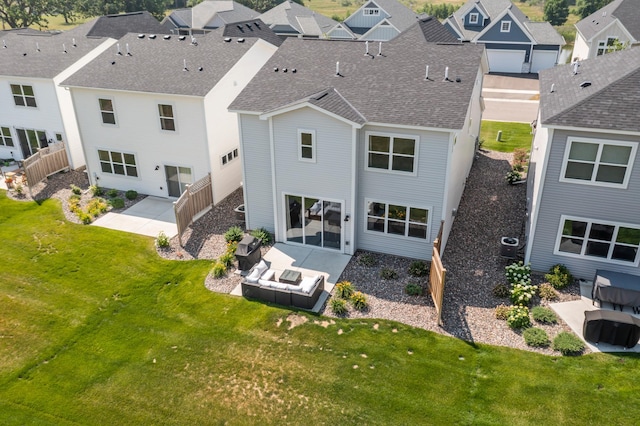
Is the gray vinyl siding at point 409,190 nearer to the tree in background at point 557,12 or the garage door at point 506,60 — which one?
the garage door at point 506,60

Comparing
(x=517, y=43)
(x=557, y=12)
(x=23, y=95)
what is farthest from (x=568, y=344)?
(x=557, y=12)

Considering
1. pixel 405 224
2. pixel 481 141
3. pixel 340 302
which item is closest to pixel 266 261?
pixel 340 302

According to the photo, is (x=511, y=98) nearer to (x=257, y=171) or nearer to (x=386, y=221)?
(x=386, y=221)

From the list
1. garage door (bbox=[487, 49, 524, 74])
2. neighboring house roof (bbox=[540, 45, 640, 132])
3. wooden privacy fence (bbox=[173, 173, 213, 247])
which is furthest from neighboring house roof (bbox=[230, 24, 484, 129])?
garage door (bbox=[487, 49, 524, 74])

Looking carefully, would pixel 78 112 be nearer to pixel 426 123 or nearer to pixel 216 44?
pixel 216 44

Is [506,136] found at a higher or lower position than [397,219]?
lower

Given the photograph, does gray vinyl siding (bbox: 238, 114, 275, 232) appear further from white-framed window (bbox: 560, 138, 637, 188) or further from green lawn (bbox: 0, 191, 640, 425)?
white-framed window (bbox: 560, 138, 637, 188)

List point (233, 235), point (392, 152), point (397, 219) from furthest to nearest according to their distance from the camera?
1. point (233, 235)
2. point (397, 219)
3. point (392, 152)
